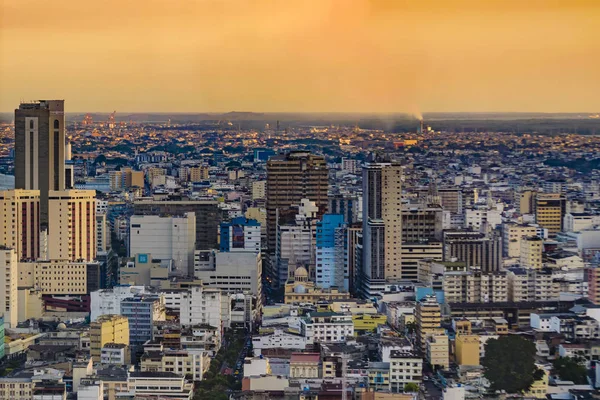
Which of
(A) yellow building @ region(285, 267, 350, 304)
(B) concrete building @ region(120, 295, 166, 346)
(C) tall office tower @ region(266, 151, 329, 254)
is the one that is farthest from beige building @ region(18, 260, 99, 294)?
(C) tall office tower @ region(266, 151, 329, 254)

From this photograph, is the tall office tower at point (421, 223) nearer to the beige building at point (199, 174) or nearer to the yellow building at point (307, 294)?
the yellow building at point (307, 294)

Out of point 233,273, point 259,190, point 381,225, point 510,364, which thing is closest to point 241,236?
point 233,273

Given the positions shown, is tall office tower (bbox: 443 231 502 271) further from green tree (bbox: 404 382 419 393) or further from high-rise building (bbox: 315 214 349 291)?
green tree (bbox: 404 382 419 393)

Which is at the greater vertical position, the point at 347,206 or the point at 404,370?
the point at 347,206

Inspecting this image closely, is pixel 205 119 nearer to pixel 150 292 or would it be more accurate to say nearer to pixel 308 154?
pixel 308 154

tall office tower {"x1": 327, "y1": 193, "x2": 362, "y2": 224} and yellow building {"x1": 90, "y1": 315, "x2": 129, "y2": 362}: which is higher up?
tall office tower {"x1": 327, "y1": 193, "x2": 362, "y2": 224}

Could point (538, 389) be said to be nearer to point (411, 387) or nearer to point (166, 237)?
point (411, 387)

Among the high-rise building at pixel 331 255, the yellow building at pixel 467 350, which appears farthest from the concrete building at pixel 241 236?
the yellow building at pixel 467 350
